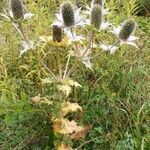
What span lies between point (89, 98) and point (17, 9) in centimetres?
76

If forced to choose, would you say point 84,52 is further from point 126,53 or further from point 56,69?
point 126,53

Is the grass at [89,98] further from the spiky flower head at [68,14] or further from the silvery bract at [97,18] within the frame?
the silvery bract at [97,18]

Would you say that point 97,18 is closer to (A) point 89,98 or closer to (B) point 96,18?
(B) point 96,18

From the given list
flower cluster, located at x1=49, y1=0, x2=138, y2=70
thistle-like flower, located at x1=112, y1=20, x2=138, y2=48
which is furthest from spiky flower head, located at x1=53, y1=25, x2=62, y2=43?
thistle-like flower, located at x1=112, y1=20, x2=138, y2=48

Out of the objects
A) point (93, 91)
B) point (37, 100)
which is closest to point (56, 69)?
point (93, 91)

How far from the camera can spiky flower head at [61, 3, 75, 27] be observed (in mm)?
2572

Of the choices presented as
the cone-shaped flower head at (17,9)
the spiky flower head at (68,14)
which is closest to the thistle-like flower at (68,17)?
the spiky flower head at (68,14)

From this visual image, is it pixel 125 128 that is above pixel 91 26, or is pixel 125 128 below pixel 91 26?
below

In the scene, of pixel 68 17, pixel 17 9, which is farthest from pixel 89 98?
pixel 17 9

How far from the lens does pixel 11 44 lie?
326 cm

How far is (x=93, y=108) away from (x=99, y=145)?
0.29 meters

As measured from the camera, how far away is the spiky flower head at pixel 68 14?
2572 millimetres

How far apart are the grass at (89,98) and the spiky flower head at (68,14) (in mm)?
277

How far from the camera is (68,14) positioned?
8.45 feet
